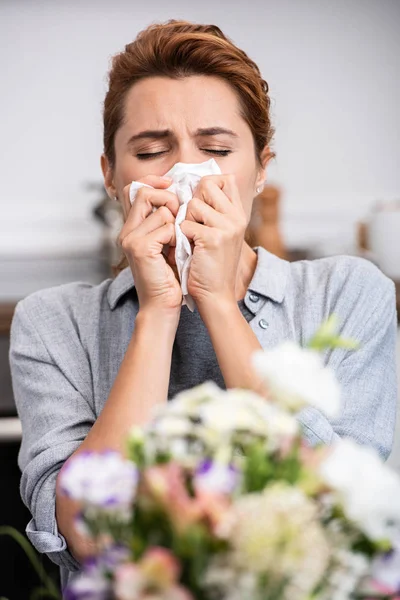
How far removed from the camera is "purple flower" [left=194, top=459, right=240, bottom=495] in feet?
1.55

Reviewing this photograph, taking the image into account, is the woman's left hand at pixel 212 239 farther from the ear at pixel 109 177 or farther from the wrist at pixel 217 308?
the ear at pixel 109 177

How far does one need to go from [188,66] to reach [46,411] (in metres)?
0.62

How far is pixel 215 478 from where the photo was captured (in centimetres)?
47

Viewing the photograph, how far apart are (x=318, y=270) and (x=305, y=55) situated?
1.36 m

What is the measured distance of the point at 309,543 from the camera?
1.53 ft

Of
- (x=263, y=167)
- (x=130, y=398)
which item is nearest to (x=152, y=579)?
(x=130, y=398)

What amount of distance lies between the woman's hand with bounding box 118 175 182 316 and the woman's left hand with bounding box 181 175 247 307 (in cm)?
3

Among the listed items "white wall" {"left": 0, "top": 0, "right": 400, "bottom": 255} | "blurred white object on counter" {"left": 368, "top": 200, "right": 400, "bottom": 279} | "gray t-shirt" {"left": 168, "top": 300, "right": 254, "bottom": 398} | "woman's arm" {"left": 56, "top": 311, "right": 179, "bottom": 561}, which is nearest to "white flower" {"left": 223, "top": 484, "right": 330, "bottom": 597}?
"woman's arm" {"left": 56, "top": 311, "right": 179, "bottom": 561}

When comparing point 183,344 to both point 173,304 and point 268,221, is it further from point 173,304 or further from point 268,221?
point 268,221

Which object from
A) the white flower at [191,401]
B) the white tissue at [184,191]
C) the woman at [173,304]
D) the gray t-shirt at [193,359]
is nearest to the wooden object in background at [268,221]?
the woman at [173,304]

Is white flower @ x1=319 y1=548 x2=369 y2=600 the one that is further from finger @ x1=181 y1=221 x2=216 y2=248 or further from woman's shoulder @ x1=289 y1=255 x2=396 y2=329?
woman's shoulder @ x1=289 y1=255 x2=396 y2=329

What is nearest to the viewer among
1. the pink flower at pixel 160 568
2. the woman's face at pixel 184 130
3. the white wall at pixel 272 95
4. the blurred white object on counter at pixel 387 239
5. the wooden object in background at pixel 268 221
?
the pink flower at pixel 160 568

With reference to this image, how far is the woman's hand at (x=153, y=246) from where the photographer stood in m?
1.25

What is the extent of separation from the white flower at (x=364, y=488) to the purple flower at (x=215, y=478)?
0.19ft
